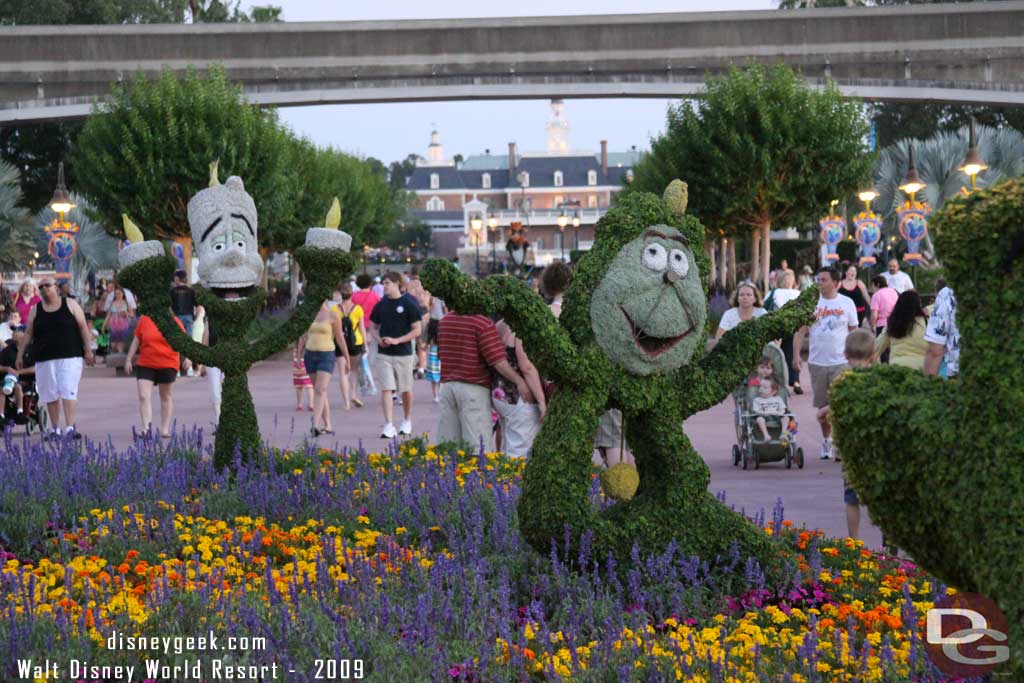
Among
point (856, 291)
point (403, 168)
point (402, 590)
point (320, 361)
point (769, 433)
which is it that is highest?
point (403, 168)

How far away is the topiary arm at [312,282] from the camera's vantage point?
901 centimetres

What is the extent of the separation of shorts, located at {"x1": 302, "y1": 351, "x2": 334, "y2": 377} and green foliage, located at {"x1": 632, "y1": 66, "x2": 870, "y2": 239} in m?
18.2

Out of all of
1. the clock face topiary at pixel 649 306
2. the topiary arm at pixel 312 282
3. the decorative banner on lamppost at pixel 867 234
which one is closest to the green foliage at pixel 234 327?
the topiary arm at pixel 312 282

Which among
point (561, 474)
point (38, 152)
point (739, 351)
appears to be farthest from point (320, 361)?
point (38, 152)

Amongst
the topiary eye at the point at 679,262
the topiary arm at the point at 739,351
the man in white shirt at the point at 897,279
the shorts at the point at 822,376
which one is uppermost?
the man in white shirt at the point at 897,279

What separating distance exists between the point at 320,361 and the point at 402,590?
25.2 ft

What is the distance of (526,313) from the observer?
5883 millimetres

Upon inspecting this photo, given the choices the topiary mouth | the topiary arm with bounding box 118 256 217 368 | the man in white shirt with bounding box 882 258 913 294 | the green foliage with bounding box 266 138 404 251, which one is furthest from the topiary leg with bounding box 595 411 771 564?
the green foliage with bounding box 266 138 404 251

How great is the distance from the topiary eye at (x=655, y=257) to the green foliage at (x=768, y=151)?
24.0m

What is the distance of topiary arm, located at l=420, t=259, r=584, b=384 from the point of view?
18.7 feet

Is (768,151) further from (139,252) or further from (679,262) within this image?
(679,262)

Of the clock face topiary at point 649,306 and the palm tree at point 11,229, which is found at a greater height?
the palm tree at point 11,229

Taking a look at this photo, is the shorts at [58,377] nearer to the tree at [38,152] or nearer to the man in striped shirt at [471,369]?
the man in striped shirt at [471,369]

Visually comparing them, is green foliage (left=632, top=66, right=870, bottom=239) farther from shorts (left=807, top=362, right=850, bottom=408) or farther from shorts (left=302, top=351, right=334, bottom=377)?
shorts (left=807, top=362, right=850, bottom=408)
